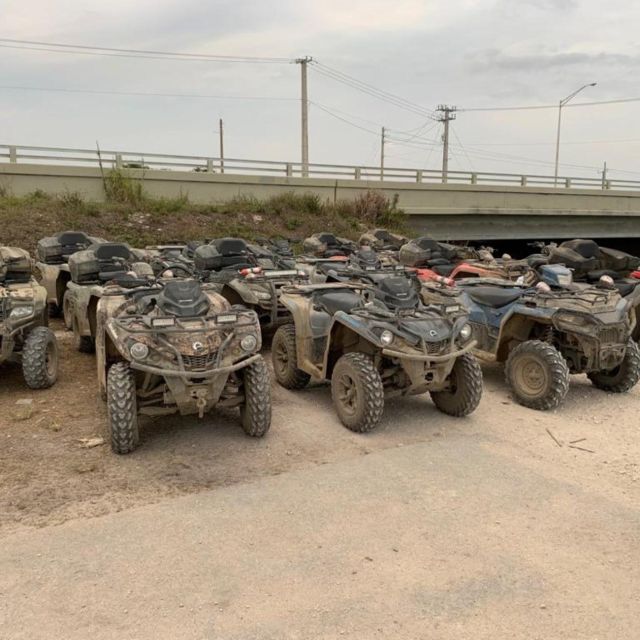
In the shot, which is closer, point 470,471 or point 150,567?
point 150,567

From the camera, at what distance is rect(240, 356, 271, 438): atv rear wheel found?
6.02 metres

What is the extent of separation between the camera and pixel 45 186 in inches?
811

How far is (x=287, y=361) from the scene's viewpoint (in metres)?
7.94

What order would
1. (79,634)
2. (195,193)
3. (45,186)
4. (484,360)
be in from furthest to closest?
(195,193)
(45,186)
(484,360)
(79,634)

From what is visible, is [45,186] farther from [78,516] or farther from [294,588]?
[294,588]

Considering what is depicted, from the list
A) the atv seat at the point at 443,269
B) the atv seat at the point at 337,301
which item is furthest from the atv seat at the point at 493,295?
the atv seat at the point at 443,269

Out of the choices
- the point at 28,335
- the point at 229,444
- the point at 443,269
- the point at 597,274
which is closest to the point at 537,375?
the point at 229,444

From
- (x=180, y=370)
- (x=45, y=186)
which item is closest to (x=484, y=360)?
(x=180, y=370)

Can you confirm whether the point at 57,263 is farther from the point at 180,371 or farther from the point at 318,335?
the point at 180,371

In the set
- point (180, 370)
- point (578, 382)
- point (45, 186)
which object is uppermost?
point (45, 186)

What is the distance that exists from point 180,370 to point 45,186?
1727cm

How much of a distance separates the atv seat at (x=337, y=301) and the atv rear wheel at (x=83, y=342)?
3.66m

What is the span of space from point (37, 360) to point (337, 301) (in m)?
3.39

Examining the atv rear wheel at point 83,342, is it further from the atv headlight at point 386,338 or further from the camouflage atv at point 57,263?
the atv headlight at point 386,338
